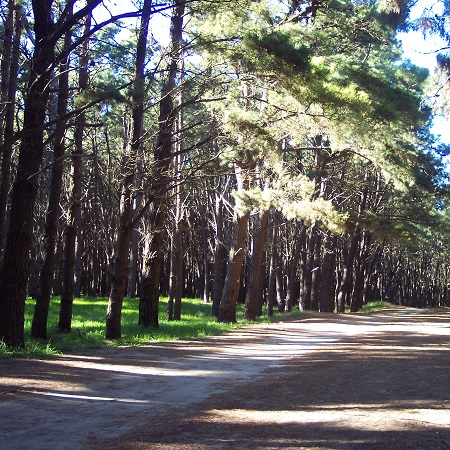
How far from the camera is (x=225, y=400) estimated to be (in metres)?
7.34

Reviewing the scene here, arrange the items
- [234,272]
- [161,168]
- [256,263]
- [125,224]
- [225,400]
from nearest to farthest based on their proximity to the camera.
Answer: [225,400], [161,168], [125,224], [234,272], [256,263]

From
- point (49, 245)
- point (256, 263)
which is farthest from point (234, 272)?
point (49, 245)

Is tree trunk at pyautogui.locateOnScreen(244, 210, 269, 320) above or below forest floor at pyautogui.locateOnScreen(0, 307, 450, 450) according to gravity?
above

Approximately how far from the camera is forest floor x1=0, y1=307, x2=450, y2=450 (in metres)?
5.34

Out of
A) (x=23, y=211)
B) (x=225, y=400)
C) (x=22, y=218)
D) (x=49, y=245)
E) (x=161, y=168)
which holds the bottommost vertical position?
(x=225, y=400)

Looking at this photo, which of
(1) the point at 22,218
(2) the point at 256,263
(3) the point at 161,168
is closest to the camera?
(1) the point at 22,218

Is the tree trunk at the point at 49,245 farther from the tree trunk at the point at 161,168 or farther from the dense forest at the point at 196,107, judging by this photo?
the tree trunk at the point at 161,168

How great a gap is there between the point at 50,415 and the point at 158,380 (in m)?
2.70

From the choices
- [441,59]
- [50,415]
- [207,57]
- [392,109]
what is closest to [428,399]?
[50,415]

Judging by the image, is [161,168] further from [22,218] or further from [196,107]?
[196,107]

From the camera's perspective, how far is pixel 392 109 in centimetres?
1399

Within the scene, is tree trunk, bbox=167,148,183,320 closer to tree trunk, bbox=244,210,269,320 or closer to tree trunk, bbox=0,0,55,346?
tree trunk, bbox=244,210,269,320

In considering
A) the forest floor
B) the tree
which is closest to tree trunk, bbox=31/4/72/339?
the forest floor

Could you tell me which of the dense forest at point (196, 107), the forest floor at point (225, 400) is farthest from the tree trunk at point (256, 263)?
the forest floor at point (225, 400)
